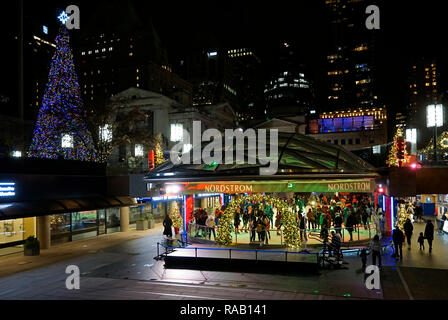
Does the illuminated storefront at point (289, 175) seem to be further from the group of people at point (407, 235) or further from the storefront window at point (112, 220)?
the storefront window at point (112, 220)

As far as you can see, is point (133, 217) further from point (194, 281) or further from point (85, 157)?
point (194, 281)

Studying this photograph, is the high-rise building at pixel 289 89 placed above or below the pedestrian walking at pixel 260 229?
above

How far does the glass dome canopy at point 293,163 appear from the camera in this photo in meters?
20.2

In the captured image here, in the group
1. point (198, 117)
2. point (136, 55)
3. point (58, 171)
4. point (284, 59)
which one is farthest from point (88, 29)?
point (58, 171)

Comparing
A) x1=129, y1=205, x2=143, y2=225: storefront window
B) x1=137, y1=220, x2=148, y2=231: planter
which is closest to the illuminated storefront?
x1=137, y1=220, x2=148, y2=231: planter

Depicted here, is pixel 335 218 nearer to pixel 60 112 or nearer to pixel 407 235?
pixel 407 235

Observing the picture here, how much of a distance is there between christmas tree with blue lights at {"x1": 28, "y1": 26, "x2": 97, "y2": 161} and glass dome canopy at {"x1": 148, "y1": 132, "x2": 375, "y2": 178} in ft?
37.0

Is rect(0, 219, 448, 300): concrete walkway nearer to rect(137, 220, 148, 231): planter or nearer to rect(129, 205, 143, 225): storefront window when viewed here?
rect(137, 220, 148, 231): planter

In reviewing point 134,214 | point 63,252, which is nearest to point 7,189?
point 63,252

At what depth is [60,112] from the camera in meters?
30.5

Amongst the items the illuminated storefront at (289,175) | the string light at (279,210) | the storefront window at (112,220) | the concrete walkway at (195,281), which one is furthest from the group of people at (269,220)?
the storefront window at (112,220)

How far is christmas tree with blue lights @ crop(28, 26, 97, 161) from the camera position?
29.3 meters

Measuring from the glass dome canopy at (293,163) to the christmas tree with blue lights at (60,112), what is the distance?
1127cm
